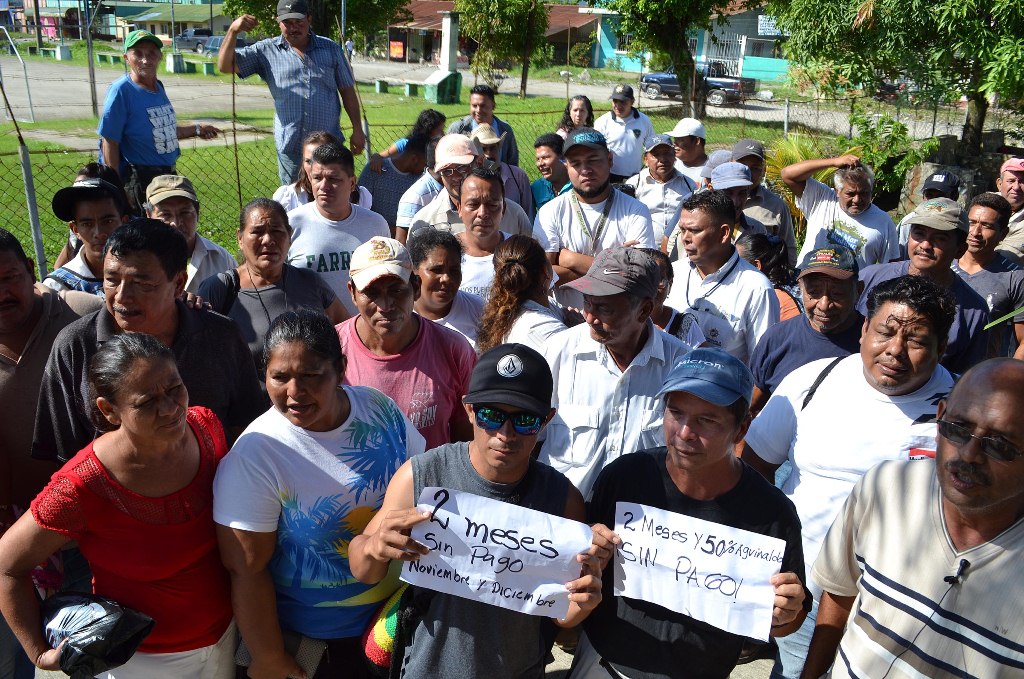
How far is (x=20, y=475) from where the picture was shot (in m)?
3.41

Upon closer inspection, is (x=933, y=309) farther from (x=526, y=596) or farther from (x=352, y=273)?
(x=352, y=273)

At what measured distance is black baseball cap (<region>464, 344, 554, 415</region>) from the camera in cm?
251

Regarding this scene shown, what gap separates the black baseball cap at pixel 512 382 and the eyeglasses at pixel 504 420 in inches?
1.0

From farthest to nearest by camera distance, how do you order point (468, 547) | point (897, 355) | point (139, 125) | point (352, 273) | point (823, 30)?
point (823, 30) < point (139, 125) < point (352, 273) < point (897, 355) < point (468, 547)

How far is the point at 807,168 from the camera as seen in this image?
6.69m

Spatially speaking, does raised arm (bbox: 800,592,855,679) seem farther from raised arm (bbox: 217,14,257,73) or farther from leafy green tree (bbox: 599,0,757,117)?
leafy green tree (bbox: 599,0,757,117)

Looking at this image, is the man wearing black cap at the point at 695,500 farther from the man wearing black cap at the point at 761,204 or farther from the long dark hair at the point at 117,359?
the man wearing black cap at the point at 761,204

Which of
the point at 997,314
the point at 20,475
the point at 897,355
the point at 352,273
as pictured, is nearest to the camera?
the point at 897,355

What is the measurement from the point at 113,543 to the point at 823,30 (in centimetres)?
1198

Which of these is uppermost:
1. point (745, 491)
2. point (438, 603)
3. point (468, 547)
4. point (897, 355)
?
point (897, 355)

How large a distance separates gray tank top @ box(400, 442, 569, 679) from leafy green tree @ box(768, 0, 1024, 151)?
387 inches

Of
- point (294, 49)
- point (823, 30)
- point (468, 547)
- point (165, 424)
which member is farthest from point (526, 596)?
point (823, 30)

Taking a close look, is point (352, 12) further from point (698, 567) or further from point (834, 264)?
point (698, 567)

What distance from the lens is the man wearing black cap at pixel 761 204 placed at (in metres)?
6.41
